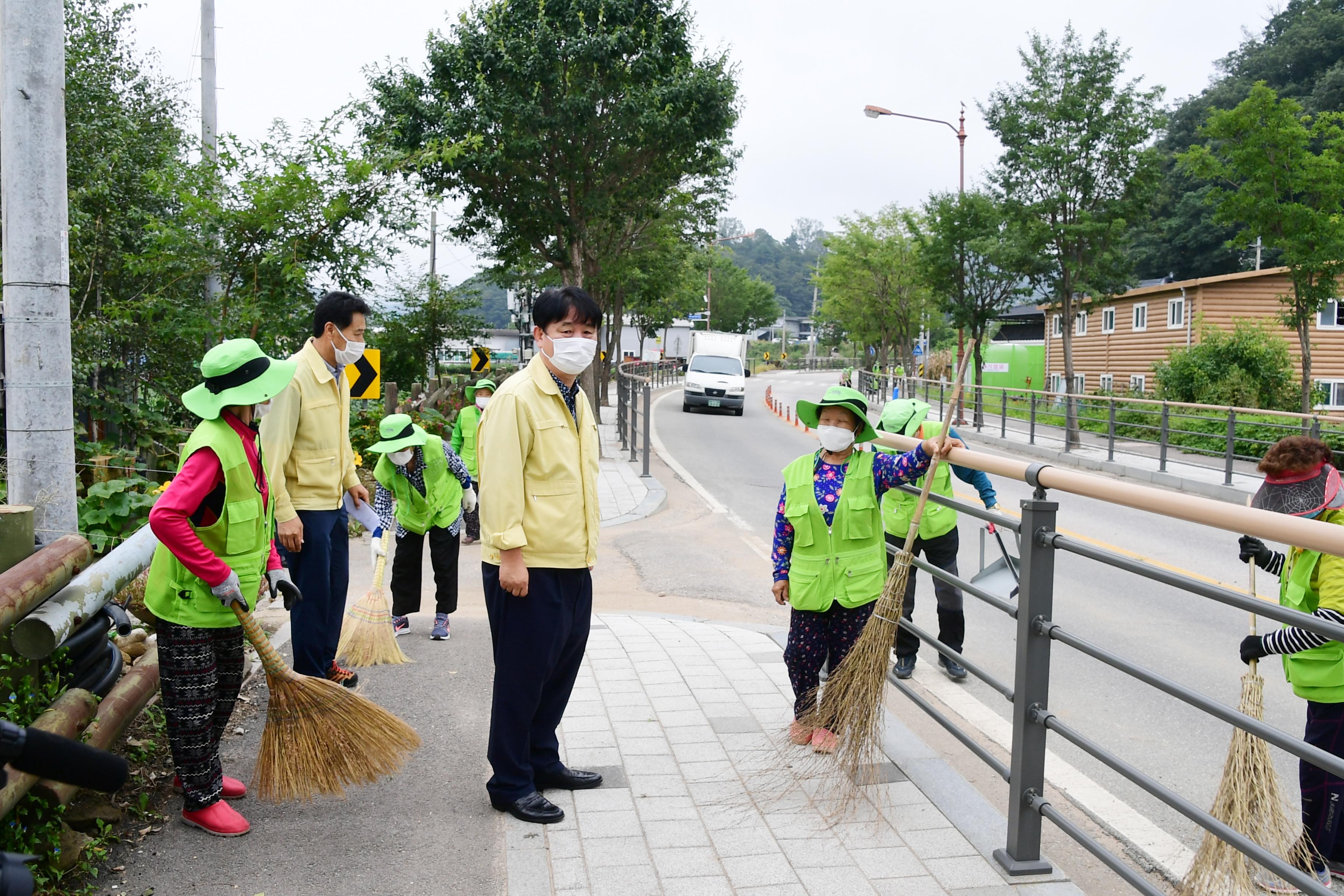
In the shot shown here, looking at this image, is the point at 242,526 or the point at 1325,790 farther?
the point at 242,526

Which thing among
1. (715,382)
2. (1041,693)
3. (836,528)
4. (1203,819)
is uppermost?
(715,382)

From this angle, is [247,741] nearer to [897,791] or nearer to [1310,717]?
[897,791]

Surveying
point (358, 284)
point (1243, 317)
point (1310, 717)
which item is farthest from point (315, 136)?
point (1243, 317)

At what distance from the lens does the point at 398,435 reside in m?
6.66

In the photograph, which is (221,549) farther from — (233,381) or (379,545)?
(379,545)

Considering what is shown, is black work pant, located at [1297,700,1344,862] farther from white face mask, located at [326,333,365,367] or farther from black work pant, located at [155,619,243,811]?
white face mask, located at [326,333,365,367]

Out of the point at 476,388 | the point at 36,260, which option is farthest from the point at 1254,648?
the point at 476,388

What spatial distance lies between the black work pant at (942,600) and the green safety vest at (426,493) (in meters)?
2.86

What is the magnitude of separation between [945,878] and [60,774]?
273 cm

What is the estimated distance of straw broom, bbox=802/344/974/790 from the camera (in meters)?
3.87

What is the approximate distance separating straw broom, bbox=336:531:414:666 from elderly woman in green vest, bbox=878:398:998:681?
9.68 feet

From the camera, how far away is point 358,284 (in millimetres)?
12938

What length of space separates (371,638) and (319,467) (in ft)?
4.74

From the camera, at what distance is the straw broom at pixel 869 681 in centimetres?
387
